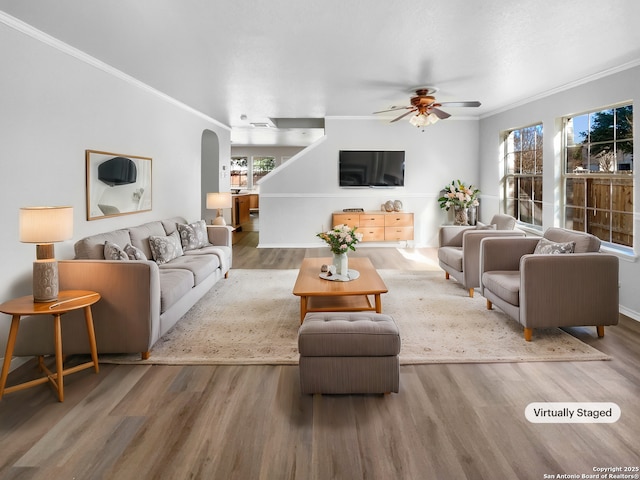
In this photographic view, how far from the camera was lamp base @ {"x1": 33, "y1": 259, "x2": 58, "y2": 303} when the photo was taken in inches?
111

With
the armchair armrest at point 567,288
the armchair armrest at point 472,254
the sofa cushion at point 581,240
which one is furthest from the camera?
the armchair armrest at point 472,254

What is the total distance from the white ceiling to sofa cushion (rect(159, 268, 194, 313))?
6.59 feet

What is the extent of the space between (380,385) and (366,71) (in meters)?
3.39

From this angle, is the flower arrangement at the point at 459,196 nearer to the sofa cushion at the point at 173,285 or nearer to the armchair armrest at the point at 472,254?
the armchair armrest at the point at 472,254

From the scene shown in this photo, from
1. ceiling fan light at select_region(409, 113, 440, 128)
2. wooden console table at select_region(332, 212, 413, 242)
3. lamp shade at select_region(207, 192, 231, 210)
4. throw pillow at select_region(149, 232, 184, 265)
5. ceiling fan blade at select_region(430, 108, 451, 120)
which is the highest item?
ceiling fan blade at select_region(430, 108, 451, 120)

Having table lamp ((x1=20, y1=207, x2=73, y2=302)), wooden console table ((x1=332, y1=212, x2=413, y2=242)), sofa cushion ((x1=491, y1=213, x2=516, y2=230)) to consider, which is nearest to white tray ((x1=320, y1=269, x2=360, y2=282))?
table lamp ((x1=20, y1=207, x2=73, y2=302))

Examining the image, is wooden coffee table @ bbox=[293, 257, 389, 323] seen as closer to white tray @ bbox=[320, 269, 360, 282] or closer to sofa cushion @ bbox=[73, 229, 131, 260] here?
white tray @ bbox=[320, 269, 360, 282]

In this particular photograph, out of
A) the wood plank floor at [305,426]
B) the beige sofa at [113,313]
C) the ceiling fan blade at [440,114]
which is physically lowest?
the wood plank floor at [305,426]

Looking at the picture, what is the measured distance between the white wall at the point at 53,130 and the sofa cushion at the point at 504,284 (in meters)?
3.87

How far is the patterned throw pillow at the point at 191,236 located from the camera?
5.68 meters

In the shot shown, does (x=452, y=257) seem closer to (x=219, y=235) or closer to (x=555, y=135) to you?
(x=555, y=135)

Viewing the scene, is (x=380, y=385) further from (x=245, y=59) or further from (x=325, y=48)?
(x=245, y=59)

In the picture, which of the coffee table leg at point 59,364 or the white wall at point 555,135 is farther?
the white wall at point 555,135

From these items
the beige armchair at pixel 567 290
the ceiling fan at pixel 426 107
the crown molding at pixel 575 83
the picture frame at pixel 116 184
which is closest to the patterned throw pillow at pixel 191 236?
the picture frame at pixel 116 184
